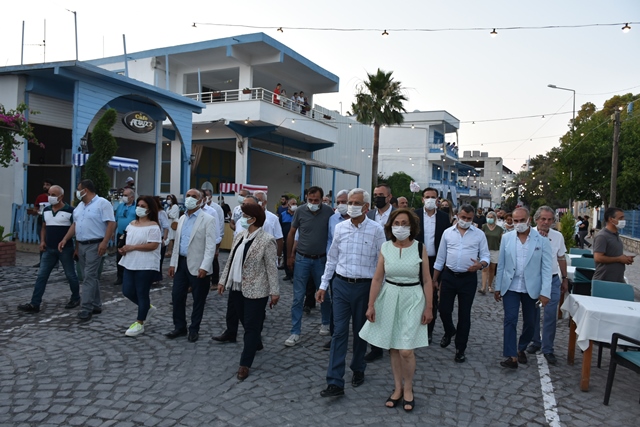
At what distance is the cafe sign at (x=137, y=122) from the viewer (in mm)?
15438

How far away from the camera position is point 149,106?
17516mm

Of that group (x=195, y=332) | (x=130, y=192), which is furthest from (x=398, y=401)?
(x=130, y=192)

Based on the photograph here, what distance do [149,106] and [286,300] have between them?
12244 millimetres

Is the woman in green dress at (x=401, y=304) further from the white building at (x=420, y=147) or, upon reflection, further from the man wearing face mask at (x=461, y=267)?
the white building at (x=420, y=147)

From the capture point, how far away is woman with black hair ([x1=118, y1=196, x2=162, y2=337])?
568 cm

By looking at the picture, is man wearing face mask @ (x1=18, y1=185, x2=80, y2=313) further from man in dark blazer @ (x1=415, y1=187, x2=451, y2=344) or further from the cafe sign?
the cafe sign

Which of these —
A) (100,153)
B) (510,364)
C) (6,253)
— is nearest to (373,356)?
(510,364)

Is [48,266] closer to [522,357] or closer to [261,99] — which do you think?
[522,357]

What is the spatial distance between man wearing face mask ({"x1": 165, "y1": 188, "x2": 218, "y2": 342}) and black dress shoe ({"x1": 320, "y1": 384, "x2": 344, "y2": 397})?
2.06 metres

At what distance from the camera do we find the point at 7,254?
1019cm

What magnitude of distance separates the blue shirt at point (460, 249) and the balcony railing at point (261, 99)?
53.3 feet

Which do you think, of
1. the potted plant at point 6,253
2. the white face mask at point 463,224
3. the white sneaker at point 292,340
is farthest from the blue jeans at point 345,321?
the potted plant at point 6,253

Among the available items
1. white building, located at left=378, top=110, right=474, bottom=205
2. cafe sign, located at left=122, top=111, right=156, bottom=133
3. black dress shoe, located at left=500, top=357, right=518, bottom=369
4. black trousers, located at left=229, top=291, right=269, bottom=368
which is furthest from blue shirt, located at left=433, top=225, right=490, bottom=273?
white building, located at left=378, top=110, right=474, bottom=205

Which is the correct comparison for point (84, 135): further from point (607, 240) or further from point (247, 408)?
point (607, 240)
